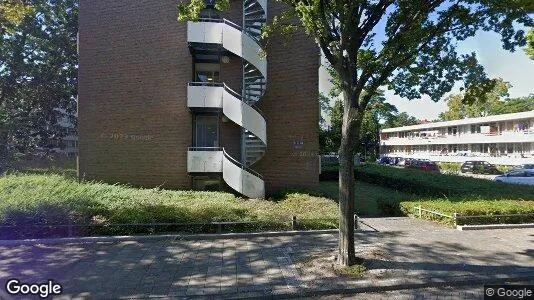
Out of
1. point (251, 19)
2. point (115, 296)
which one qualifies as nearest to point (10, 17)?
point (251, 19)

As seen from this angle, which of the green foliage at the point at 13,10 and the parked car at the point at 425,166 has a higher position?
the green foliage at the point at 13,10

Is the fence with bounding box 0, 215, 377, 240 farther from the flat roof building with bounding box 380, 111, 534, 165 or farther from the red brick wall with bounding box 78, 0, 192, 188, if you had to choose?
the flat roof building with bounding box 380, 111, 534, 165

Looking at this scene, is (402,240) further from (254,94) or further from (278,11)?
(278,11)

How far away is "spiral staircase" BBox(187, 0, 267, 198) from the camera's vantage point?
15125 millimetres

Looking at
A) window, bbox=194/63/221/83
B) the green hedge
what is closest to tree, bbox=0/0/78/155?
window, bbox=194/63/221/83

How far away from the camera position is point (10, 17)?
13562mm

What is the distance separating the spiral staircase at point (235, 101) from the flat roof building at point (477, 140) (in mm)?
38067

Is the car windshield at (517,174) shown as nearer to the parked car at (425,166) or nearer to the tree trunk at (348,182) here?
the parked car at (425,166)

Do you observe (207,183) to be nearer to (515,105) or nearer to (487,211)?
(487,211)

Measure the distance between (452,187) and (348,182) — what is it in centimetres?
1227

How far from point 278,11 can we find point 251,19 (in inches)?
63.8

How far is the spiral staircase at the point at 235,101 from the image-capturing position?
15.1 meters

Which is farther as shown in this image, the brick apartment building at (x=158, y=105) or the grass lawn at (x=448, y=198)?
the brick apartment building at (x=158, y=105)

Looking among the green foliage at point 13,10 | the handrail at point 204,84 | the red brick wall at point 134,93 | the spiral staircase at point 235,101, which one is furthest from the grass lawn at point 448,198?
the green foliage at point 13,10
